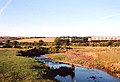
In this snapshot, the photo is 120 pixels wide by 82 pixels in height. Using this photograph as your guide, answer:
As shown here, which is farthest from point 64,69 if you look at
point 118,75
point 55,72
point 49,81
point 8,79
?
point 8,79

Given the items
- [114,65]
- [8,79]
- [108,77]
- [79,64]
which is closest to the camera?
[8,79]

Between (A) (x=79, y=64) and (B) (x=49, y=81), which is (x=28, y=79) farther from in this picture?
(A) (x=79, y=64)

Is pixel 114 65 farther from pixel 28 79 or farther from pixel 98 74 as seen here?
pixel 28 79

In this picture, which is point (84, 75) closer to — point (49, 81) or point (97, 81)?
point (97, 81)

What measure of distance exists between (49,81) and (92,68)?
22.6 metres

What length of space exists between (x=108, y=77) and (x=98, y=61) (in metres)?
16.6

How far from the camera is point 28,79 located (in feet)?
111

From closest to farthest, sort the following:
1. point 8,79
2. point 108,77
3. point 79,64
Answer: point 8,79 < point 108,77 < point 79,64

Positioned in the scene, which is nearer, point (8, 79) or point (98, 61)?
point (8, 79)

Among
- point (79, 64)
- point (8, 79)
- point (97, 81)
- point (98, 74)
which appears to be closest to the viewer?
point (8, 79)

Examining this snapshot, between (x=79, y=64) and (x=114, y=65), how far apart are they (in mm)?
11271

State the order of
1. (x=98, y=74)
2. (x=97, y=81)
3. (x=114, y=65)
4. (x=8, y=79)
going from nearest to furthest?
(x=8, y=79), (x=97, y=81), (x=98, y=74), (x=114, y=65)

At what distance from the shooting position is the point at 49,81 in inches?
1339

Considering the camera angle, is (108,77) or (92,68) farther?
(92,68)
